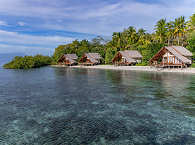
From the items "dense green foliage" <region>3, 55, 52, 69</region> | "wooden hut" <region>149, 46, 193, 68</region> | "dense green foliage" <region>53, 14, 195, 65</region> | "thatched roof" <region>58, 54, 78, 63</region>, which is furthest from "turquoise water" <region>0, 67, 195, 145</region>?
"thatched roof" <region>58, 54, 78, 63</region>

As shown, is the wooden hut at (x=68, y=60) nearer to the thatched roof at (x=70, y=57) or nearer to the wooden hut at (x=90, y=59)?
the thatched roof at (x=70, y=57)

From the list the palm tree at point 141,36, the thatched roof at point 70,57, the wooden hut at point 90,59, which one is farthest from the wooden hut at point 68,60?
the palm tree at point 141,36

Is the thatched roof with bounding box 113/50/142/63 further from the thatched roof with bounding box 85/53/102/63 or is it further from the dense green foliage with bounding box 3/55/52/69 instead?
the dense green foliage with bounding box 3/55/52/69

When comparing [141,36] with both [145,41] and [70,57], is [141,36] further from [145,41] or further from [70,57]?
[70,57]

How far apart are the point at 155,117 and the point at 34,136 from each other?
6250 millimetres

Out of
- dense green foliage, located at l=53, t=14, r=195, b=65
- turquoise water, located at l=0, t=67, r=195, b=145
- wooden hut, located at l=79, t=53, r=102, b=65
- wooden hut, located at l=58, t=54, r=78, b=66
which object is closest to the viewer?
turquoise water, located at l=0, t=67, r=195, b=145

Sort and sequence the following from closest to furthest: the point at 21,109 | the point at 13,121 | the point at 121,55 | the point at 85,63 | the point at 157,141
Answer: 1. the point at 157,141
2. the point at 13,121
3. the point at 21,109
4. the point at 121,55
5. the point at 85,63

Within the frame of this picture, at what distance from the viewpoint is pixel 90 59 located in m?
56.8

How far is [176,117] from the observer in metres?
8.84

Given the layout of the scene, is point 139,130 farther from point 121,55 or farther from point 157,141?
point 121,55

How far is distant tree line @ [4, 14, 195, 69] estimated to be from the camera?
4394 cm

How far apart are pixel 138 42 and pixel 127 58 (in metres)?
11.3

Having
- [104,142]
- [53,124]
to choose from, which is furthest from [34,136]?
[104,142]

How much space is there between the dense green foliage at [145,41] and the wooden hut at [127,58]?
113 inches
